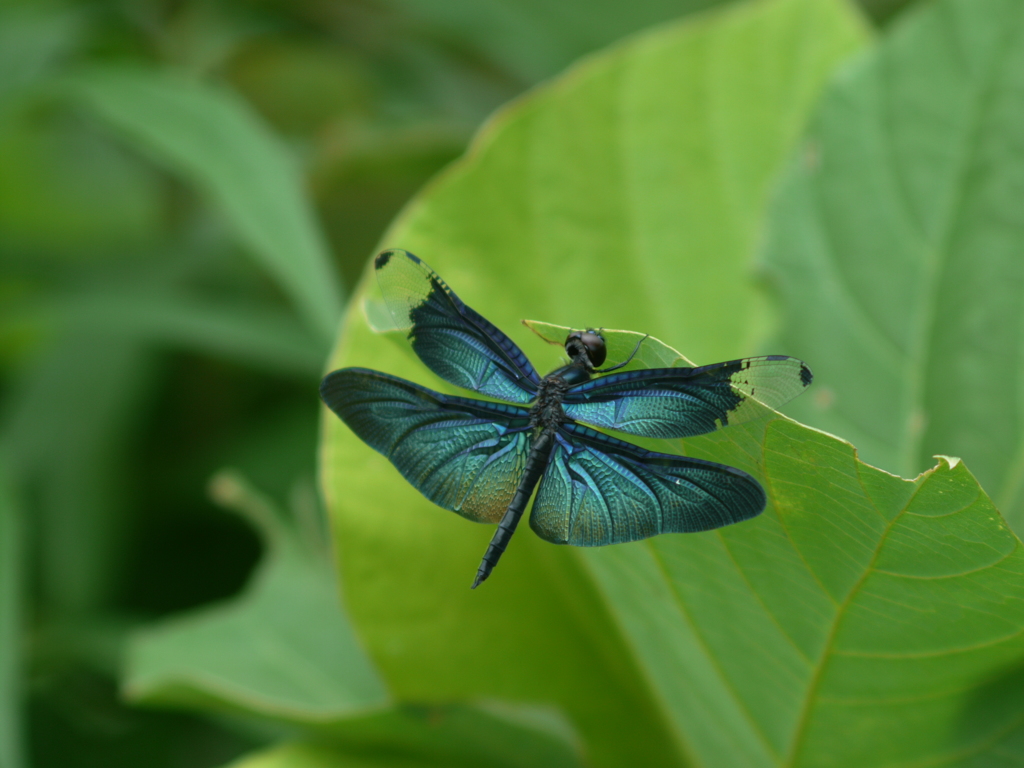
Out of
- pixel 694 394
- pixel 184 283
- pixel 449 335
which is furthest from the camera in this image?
pixel 184 283

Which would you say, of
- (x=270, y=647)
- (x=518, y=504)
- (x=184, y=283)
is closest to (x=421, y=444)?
(x=518, y=504)

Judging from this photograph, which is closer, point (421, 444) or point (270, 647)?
point (421, 444)

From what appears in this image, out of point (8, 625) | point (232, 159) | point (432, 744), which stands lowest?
point (8, 625)

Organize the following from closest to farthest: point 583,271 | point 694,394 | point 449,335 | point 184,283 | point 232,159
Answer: point 694,394
point 449,335
point 583,271
point 232,159
point 184,283

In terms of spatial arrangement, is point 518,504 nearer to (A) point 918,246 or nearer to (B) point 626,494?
(B) point 626,494

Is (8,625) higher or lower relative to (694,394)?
lower
